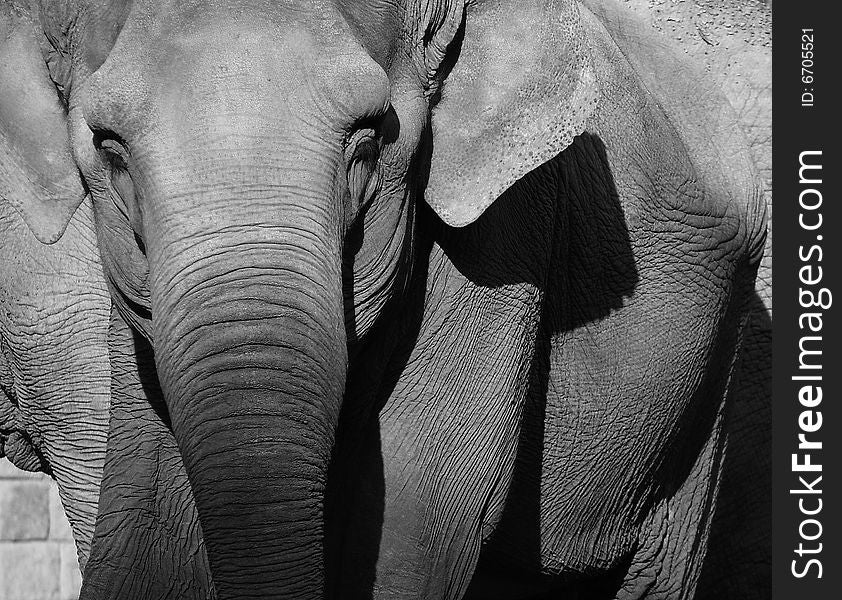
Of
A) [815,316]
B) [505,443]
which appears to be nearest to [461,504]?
[505,443]

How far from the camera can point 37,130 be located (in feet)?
10.6

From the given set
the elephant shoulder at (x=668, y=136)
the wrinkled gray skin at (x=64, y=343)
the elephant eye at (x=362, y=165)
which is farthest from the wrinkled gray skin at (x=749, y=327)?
the elephant eye at (x=362, y=165)

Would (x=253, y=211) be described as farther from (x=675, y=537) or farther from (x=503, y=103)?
(x=675, y=537)

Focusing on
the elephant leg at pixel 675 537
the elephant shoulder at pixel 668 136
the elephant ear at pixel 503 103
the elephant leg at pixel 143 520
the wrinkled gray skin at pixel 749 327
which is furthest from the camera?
the wrinkled gray skin at pixel 749 327

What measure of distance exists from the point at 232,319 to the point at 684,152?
162 cm

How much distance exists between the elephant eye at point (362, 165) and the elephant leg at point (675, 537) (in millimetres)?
1601

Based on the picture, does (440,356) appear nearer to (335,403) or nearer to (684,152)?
(335,403)

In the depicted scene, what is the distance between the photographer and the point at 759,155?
481cm

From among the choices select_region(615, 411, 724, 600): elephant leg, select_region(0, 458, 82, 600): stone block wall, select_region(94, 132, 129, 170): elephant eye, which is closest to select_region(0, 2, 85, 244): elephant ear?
select_region(94, 132, 129, 170): elephant eye

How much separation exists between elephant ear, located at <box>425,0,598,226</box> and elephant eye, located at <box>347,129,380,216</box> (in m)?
0.26

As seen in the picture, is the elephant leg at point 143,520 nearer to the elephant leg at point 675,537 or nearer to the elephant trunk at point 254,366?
the elephant trunk at point 254,366

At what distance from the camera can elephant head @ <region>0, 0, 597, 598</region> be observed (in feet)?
8.59

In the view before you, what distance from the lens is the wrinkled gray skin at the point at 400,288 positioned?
2643mm

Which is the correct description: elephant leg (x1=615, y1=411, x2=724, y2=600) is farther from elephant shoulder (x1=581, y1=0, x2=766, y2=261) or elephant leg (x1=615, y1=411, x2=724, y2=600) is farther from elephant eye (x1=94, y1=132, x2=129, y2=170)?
elephant eye (x1=94, y1=132, x2=129, y2=170)
